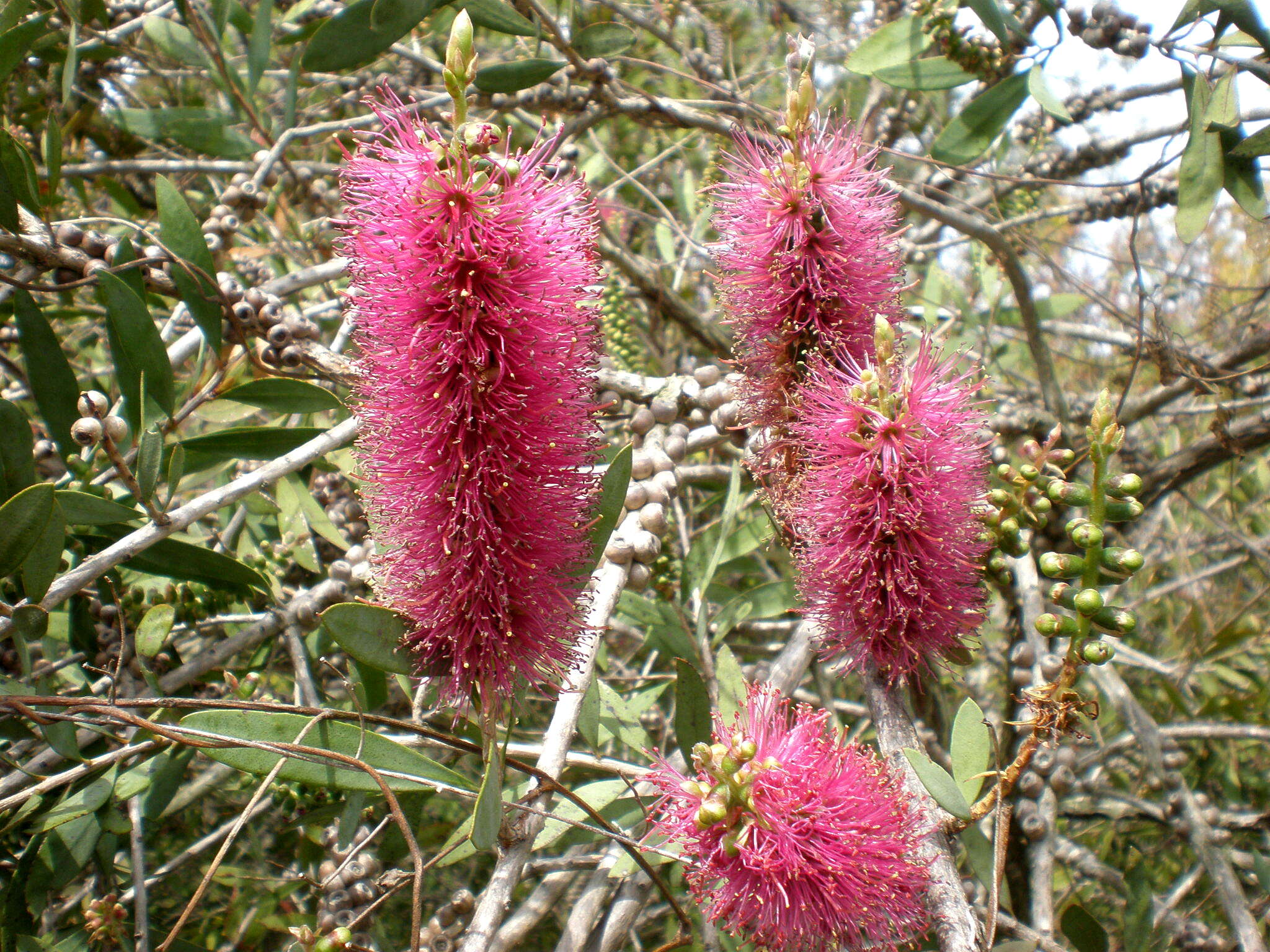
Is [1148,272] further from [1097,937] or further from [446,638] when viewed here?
[446,638]

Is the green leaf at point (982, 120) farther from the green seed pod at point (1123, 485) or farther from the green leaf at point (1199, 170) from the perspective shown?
the green seed pod at point (1123, 485)

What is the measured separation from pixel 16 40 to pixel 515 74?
0.83m

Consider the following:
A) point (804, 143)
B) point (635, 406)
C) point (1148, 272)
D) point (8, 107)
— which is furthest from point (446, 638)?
point (1148, 272)

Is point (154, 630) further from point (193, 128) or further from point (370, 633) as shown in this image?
point (193, 128)

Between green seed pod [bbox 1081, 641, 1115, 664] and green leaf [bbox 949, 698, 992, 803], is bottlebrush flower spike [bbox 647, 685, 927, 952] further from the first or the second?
green seed pod [bbox 1081, 641, 1115, 664]

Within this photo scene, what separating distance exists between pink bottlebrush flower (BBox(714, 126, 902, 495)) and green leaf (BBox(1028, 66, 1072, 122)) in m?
0.39

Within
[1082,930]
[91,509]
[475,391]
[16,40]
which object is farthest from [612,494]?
[16,40]

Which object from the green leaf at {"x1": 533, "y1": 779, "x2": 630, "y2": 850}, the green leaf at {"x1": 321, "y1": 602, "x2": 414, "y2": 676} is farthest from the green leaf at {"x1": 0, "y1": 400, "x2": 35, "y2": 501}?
the green leaf at {"x1": 533, "y1": 779, "x2": 630, "y2": 850}

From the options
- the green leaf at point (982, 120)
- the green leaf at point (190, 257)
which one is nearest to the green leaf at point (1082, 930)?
the green leaf at point (982, 120)

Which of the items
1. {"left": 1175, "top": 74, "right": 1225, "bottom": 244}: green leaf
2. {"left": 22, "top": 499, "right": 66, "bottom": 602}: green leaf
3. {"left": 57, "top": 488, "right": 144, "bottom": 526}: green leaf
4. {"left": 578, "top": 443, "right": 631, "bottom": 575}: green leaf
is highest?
{"left": 1175, "top": 74, "right": 1225, "bottom": 244}: green leaf

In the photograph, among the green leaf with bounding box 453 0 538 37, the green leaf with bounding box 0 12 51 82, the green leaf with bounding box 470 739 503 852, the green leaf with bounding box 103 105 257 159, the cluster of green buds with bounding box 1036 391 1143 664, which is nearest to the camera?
the green leaf with bounding box 470 739 503 852

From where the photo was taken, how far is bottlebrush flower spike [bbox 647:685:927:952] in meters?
1.02

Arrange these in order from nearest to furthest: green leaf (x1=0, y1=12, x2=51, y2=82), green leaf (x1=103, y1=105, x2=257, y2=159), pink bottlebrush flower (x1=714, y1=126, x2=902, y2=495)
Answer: pink bottlebrush flower (x1=714, y1=126, x2=902, y2=495) < green leaf (x1=0, y1=12, x2=51, y2=82) < green leaf (x1=103, y1=105, x2=257, y2=159)

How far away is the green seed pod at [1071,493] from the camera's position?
1.13m
